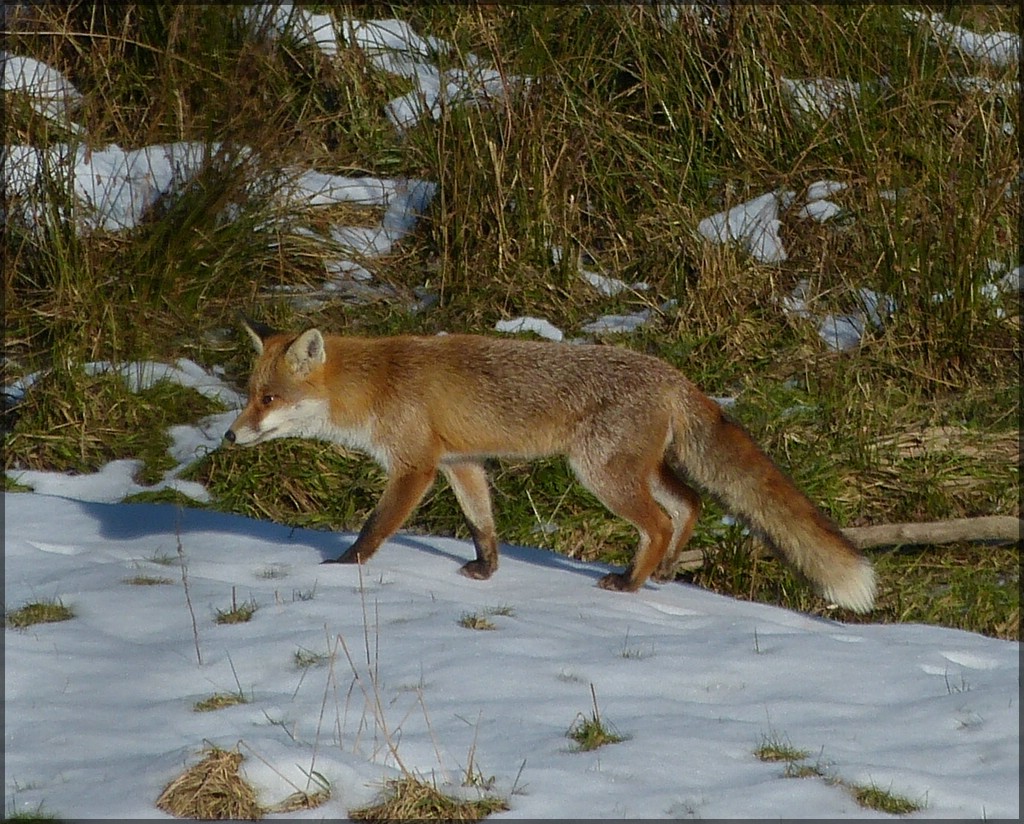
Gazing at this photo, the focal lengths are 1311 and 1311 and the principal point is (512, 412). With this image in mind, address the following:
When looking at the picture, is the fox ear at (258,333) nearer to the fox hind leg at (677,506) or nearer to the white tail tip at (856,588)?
the fox hind leg at (677,506)

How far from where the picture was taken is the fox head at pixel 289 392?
19.1ft

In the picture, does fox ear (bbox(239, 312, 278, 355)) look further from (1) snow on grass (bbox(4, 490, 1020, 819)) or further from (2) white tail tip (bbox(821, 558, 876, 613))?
(2) white tail tip (bbox(821, 558, 876, 613))

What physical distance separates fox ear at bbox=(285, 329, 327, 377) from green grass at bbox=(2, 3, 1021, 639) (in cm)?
172

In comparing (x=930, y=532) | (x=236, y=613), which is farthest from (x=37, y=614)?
(x=930, y=532)

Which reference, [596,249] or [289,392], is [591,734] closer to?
[289,392]

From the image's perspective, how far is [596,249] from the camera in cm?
962

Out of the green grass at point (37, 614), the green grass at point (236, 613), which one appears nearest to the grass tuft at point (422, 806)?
the green grass at point (236, 613)

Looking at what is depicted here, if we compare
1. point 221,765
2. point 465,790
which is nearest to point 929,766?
point 465,790

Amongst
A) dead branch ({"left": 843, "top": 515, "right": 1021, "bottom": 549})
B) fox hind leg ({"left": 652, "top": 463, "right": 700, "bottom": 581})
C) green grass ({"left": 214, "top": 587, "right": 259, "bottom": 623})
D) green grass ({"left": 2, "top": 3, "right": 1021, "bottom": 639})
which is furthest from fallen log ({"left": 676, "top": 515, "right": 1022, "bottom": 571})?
green grass ({"left": 214, "top": 587, "right": 259, "bottom": 623})

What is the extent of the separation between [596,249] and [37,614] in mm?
5771

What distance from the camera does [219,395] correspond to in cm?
833

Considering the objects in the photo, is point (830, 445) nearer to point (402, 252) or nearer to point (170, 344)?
point (402, 252)

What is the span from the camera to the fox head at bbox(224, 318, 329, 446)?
581cm

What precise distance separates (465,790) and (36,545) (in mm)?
3140
